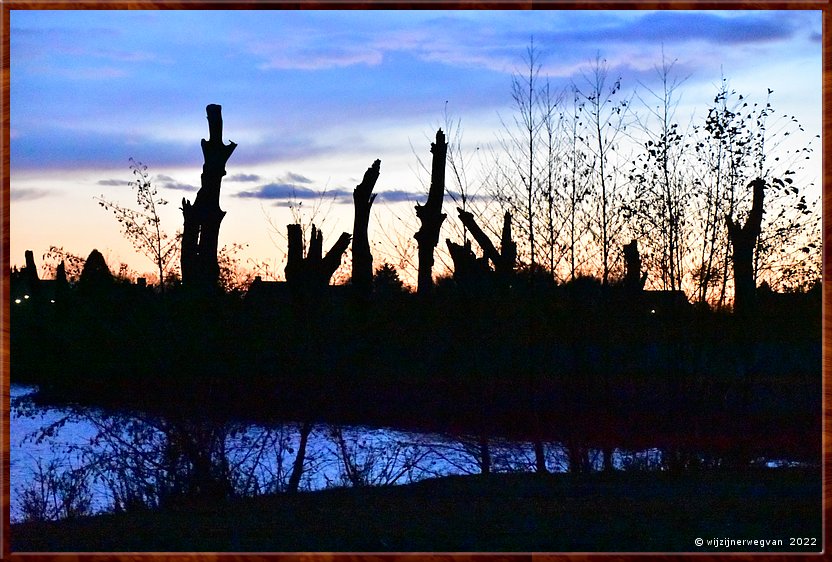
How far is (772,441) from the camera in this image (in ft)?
38.8

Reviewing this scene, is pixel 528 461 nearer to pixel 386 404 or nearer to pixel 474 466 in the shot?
pixel 474 466

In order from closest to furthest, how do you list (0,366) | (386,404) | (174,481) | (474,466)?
(0,366), (174,481), (474,466), (386,404)

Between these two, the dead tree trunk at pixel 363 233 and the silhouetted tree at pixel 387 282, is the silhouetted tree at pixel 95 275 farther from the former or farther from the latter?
the silhouetted tree at pixel 387 282

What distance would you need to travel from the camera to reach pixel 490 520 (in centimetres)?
676

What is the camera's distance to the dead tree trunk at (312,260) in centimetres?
1472

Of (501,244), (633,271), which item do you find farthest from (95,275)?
(633,271)

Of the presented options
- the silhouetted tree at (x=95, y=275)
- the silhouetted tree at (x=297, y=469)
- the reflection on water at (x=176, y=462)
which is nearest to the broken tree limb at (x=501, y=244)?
the reflection on water at (x=176, y=462)

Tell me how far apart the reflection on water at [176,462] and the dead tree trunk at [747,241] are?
2.61 meters

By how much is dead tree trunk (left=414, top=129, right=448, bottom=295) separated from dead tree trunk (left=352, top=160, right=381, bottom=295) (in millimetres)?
1453

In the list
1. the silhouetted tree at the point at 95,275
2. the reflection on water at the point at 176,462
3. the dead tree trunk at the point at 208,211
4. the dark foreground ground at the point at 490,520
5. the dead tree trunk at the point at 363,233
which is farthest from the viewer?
the dead tree trunk at the point at 363,233

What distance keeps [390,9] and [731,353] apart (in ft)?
30.8

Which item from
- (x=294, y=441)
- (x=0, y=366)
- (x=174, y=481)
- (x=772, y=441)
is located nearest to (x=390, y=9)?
(x=0, y=366)

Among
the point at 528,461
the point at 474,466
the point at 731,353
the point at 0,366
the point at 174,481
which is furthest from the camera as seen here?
the point at 731,353

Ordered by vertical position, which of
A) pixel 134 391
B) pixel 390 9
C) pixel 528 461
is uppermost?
pixel 390 9
